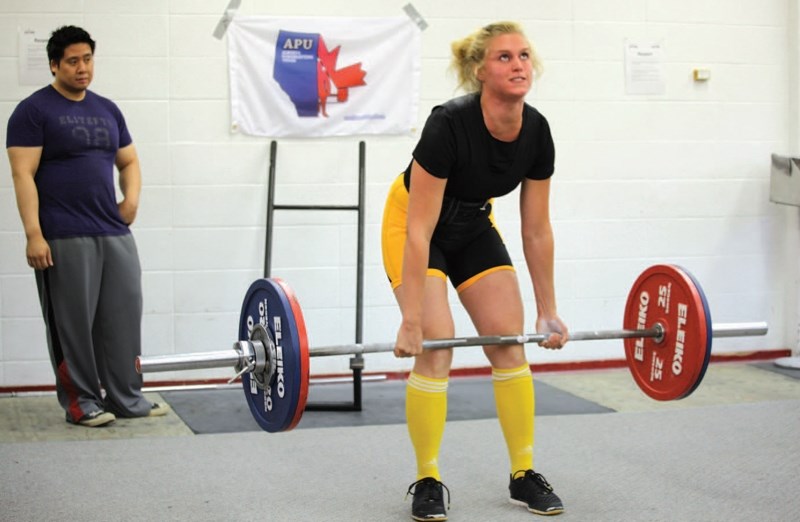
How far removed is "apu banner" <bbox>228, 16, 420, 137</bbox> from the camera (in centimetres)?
480

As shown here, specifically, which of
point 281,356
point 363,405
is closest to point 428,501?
point 281,356

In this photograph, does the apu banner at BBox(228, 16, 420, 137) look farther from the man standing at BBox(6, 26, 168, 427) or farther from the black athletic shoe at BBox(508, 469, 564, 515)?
the black athletic shoe at BBox(508, 469, 564, 515)

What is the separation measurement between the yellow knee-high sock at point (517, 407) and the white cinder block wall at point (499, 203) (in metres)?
2.15

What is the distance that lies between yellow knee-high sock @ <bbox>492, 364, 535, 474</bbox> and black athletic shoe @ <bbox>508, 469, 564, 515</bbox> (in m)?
0.04

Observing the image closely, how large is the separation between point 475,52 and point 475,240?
0.53m

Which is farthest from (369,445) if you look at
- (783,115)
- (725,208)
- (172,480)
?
(783,115)

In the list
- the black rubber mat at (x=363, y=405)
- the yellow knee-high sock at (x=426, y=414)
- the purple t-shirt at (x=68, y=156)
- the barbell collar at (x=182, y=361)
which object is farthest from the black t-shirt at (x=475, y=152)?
the purple t-shirt at (x=68, y=156)

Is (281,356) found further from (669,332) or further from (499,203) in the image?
(499,203)

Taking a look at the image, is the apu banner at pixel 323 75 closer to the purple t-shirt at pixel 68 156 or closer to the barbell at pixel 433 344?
the purple t-shirt at pixel 68 156

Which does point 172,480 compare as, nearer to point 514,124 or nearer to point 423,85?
point 514,124

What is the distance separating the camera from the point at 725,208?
17.7 ft

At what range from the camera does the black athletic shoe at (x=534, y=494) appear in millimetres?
2850

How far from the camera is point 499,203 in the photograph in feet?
16.7

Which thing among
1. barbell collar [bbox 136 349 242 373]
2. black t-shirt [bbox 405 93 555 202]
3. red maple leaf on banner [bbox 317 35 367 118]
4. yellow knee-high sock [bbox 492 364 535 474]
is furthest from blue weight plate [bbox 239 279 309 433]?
red maple leaf on banner [bbox 317 35 367 118]
